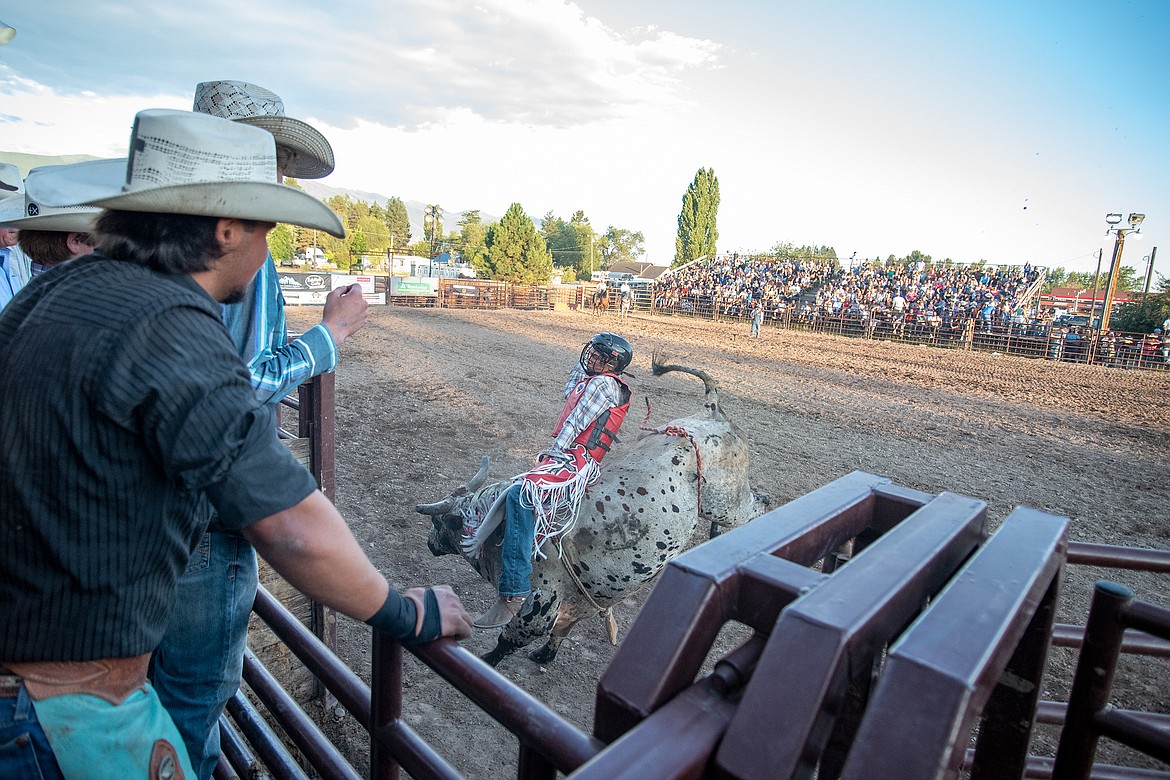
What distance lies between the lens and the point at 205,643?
1.61m

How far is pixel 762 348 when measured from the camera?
58.3 ft

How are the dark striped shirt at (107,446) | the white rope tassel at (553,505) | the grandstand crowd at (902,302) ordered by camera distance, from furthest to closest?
the grandstand crowd at (902,302)
the white rope tassel at (553,505)
the dark striped shirt at (107,446)

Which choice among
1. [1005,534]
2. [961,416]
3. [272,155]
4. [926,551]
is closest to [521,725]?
[926,551]

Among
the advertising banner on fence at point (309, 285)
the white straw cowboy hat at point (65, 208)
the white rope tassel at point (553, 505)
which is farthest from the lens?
the advertising banner on fence at point (309, 285)

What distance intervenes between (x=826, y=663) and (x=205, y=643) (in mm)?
1535

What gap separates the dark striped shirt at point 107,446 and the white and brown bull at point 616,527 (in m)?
2.56

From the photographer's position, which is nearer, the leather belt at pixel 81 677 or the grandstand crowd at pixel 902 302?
the leather belt at pixel 81 677

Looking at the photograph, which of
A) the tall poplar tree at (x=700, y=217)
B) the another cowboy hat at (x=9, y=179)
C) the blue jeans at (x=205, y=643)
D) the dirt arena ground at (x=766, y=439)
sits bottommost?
the dirt arena ground at (x=766, y=439)

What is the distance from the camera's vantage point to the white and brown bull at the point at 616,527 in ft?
11.6

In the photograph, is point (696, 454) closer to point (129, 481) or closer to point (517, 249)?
point (129, 481)

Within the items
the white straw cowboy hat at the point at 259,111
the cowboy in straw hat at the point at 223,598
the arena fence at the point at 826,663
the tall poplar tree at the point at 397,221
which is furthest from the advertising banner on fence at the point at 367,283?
the tall poplar tree at the point at 397,221

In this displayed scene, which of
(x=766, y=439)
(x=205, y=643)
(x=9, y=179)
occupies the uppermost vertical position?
(x=9, y=179)

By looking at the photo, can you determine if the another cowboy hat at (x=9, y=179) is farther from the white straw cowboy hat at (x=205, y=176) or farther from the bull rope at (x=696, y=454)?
the bull rope at (x=696, y=454)

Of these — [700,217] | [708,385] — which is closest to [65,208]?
[708,385]
